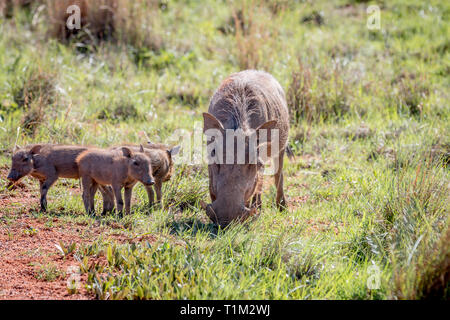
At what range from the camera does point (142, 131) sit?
6820 mm

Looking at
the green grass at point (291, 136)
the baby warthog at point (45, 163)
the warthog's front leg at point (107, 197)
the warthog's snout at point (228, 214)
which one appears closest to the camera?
the green grass at point (291, 136)

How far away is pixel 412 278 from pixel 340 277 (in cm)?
56

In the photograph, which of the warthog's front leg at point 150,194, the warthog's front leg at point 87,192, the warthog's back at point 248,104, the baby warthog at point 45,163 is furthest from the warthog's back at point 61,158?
the warthog's back at point 248,104

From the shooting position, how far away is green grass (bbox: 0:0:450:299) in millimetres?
3650

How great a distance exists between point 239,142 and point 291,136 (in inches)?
113

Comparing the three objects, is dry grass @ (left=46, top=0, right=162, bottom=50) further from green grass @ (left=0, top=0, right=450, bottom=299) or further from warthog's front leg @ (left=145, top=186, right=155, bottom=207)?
warthog's front leg @ (left=145, top=186, right=155, bottom=207)

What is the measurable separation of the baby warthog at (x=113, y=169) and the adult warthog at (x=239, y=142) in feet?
1.97

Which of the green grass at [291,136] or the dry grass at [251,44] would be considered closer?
the green grass at [291,136]

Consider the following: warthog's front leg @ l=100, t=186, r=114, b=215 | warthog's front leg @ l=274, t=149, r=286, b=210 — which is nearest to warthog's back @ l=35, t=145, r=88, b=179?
warthog's front leg @ l=100, t=186, r=114, b=215

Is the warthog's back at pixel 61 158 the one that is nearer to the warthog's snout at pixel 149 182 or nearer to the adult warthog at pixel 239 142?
the warthog's snout at pixel 149 182

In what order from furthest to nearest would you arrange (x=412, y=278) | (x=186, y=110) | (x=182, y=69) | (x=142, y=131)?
(x=182, y=69), (x=186, y=110), (x=142, y=131), (x=412, y=278)

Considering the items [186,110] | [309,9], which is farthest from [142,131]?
[309,9]

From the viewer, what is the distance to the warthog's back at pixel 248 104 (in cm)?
472
